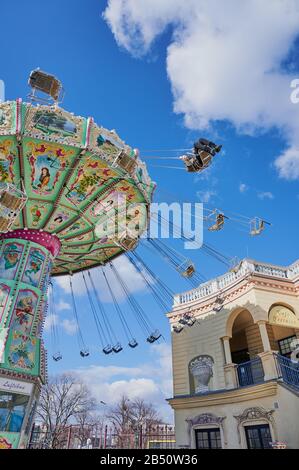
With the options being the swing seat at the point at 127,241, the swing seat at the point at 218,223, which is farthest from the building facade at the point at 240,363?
the swing seat at the point at 127,241

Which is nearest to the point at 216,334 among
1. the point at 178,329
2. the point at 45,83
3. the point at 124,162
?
the point at 178,329

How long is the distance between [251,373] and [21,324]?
432 inches

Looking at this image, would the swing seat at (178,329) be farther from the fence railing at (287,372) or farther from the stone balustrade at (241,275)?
the fence railing at (287,372)

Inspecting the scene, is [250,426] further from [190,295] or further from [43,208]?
[43,208]

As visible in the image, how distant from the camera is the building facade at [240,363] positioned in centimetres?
1426

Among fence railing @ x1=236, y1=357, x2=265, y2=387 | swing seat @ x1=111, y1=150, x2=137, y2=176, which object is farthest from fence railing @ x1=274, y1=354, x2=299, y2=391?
swing seat @ x1=111, y1=150, x2=137, y2=176

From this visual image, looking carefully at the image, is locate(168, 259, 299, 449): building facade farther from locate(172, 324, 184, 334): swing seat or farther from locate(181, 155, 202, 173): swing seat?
locate(181, 155, 202, 173): swing seat

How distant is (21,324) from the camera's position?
12.3 m

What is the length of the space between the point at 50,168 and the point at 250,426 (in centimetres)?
1393

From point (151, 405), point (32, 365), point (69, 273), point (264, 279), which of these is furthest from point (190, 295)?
point (151, 405)

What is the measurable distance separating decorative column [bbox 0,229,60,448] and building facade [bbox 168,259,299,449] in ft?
25.8

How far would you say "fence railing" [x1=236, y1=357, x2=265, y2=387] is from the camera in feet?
52.1
